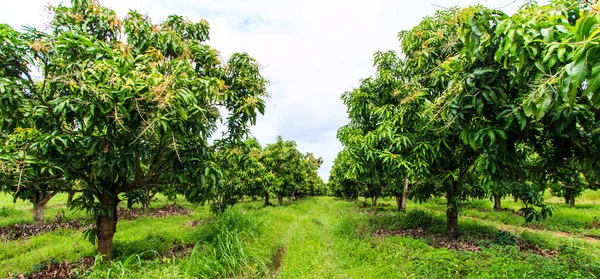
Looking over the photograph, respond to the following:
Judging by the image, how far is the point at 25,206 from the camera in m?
17.7

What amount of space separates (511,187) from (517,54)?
5.14 m

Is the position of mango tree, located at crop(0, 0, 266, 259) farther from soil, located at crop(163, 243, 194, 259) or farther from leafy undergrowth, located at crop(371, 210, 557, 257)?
leafy undergrowth, located at crop(371, 210, 557, 257)

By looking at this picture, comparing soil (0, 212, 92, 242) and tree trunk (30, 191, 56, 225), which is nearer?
soil (0, 212, 92, 242)

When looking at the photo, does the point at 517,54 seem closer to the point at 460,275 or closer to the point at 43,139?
the point at 460,275

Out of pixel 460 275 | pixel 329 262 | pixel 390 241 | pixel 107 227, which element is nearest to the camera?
pixel 460 275

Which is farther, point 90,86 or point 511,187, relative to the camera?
point 511,187

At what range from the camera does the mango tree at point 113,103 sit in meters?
3.79

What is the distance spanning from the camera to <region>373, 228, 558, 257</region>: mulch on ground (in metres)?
6.53

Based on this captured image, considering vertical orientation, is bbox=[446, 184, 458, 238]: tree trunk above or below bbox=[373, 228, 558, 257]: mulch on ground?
above

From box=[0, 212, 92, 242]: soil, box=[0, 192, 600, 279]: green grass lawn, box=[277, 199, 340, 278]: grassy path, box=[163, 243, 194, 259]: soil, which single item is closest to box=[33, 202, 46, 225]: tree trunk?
box=[0, 212, 92, 242]: soil

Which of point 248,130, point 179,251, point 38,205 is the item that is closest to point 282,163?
point 38,205

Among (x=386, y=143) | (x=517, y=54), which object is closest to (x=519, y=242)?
(x=386, y=143)

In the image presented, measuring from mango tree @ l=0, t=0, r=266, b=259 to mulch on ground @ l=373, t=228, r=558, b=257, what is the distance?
589 cm

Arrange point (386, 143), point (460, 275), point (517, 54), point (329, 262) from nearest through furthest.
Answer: point (517, 54) < point (460, 275) < point (329, 262) < point (386, 143)
